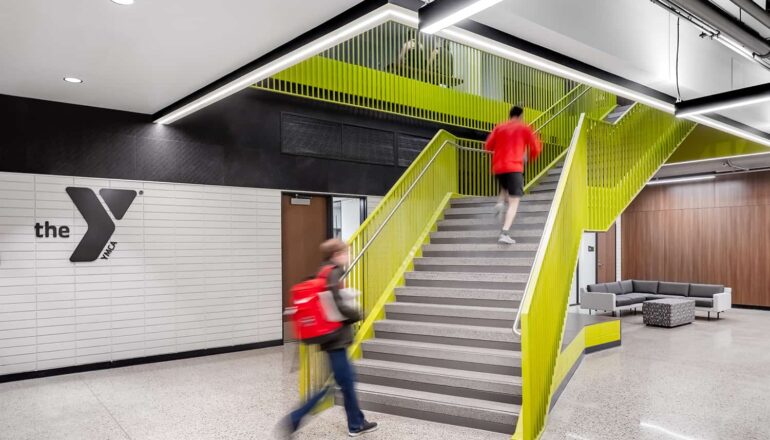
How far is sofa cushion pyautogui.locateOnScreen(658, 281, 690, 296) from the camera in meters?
12.1

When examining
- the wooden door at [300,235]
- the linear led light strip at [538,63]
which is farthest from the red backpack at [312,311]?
the wooden door at [300,235]

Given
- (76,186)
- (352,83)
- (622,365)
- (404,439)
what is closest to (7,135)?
(76,186)

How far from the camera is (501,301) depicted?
559 cm

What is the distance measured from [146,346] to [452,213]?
469cm

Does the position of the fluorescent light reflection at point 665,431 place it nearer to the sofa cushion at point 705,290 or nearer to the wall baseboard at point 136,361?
the wall baseboard at point 136,361

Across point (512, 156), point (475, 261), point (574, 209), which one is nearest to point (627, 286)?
point (574, 209)

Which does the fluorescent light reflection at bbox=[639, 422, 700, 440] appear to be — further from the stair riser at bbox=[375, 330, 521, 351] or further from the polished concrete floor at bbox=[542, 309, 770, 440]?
the stair riser at bbox=[375, 330, 521, 351]

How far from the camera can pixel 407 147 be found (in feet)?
32.6

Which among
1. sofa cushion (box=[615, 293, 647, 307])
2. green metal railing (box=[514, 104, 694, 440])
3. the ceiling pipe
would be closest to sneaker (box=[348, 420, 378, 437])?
green metal railing (box=[514, 104, 694, 440])

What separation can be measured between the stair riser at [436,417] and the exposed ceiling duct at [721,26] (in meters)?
3.58

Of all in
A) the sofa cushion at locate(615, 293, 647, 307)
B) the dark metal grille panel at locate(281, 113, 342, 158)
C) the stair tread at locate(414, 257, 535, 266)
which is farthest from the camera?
the sofa cushion at locate(615, 293, 647, 307)

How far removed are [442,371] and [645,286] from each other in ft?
32.9

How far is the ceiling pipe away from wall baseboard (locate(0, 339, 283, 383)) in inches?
284

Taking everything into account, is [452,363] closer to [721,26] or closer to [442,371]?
[442,371]
